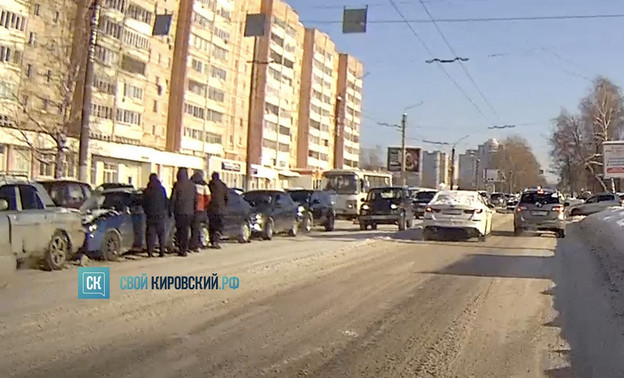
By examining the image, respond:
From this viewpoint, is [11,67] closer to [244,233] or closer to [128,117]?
[128,117]

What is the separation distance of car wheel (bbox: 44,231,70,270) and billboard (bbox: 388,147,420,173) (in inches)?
2266

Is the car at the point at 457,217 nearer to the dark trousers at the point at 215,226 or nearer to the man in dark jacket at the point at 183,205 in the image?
the dark trousers at the point at 215,226

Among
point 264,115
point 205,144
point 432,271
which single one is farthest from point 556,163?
point 432,271

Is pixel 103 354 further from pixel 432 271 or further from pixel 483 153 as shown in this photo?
pixel 483 153

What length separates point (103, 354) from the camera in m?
7.17

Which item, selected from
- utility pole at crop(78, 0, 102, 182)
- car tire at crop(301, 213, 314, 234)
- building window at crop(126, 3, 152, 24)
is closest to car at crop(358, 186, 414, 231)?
car tire at crop(301, 213, 314, 234)

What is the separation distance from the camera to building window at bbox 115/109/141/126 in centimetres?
5559

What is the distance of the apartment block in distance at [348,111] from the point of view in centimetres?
10394

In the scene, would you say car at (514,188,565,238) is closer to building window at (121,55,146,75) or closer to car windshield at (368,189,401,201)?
car windshield at (368,189,401,201)

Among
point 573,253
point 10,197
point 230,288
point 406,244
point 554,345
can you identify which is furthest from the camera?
point 406,244

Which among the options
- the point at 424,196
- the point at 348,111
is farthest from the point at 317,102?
the point at 424,196

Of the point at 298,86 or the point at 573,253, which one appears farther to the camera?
the point at 298,86

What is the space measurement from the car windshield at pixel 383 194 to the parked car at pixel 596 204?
854 inches

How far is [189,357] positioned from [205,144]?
208 feet
